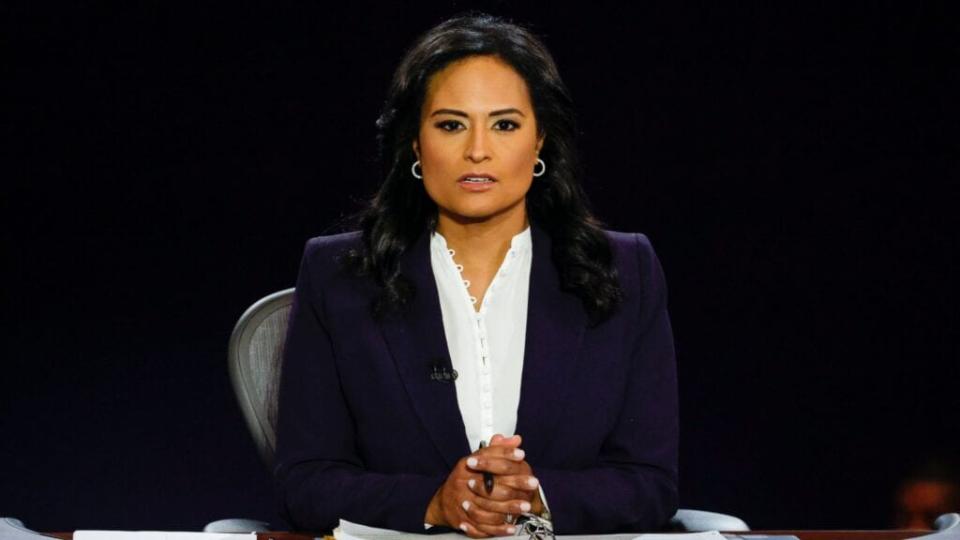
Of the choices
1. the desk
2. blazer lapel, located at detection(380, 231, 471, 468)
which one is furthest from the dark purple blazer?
the desk

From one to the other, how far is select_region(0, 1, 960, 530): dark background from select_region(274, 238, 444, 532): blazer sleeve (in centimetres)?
126

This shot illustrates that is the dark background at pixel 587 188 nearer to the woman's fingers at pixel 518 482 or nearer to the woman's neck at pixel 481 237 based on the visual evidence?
the woman's neck at pixel 481 237

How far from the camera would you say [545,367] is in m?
2.30

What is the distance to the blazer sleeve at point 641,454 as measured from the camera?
7.22 feet

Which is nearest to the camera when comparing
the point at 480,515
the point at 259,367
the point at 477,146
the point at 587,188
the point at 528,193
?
the point at 480,515

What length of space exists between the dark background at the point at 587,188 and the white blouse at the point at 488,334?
3.95ft

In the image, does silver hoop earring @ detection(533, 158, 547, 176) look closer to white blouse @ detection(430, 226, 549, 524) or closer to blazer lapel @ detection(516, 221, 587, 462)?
white blouse @ detection(430, 226, 549, 524)

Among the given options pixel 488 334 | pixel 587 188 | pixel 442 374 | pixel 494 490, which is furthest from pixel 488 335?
pixel 587 188

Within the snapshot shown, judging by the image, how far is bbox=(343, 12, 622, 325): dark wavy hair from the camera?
228 centimetres

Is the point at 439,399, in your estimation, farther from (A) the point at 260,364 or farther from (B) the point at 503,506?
(A) the point at 260,364

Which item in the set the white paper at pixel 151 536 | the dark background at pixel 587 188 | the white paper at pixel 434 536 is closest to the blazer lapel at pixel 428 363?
the white paper at pixel 434 536

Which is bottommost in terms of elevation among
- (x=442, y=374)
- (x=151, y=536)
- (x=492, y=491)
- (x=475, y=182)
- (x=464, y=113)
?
(x=151, y=536)

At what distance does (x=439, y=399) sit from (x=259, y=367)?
511 millimetres

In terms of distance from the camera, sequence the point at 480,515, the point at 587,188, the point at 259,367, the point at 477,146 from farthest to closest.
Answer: the point at 587,188
the point at 259,367
the point at 477,146
the point at 480,515
